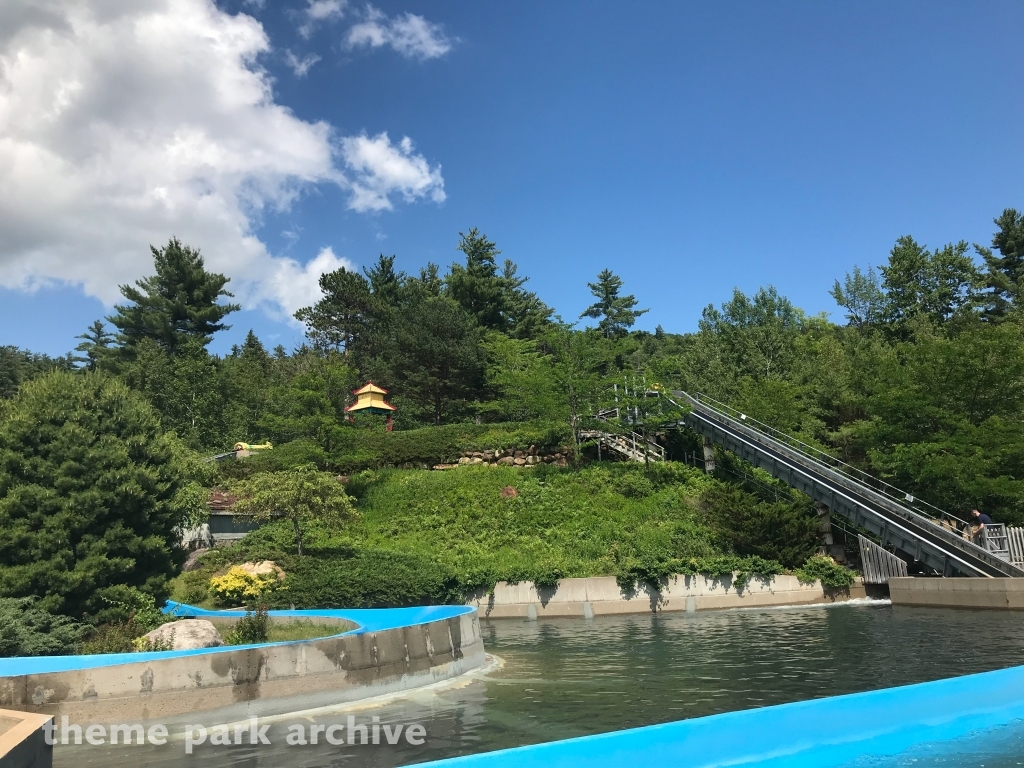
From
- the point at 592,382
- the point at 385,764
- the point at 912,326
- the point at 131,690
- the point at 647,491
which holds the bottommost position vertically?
the point at 385,764

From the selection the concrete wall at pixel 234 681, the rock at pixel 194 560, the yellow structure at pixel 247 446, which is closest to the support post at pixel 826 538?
the concrete wall at pixel 234 681

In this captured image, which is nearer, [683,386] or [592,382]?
[592,382]

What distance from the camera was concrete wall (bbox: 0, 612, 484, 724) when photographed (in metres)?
8.41

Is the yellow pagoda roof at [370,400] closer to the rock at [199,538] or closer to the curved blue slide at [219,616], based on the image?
the rock at [199,538]

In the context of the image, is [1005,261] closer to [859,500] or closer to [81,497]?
[859,500]

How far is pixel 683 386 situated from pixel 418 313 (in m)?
18.9

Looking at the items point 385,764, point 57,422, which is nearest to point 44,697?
point 385,764

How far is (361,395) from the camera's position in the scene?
144ft

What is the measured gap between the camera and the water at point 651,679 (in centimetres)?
775

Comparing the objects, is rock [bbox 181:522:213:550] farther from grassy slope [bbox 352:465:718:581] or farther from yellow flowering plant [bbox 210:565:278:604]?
yellow flowering plant [bbox 210:565:278:604]

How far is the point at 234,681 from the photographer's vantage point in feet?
29.8

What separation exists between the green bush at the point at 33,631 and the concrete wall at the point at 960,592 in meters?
20.9

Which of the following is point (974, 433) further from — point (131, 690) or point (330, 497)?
point (131, 690)

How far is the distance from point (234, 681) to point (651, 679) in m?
6.36
